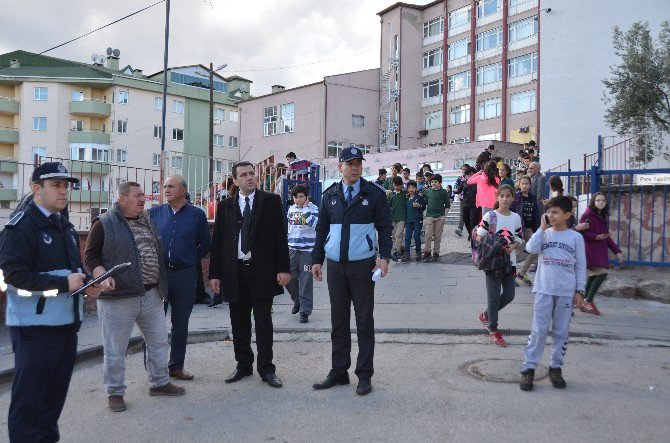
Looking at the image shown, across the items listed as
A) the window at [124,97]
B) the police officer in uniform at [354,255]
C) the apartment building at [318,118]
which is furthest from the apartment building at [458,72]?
the police officer in uniform at [354,255]

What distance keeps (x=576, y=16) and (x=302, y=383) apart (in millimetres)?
22049

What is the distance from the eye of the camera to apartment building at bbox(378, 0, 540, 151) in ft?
123

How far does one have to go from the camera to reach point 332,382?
533cm

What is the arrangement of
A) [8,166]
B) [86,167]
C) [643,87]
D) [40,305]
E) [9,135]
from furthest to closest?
[9,135]
[643,87]
[86,167]
[8,166]
[40,305]

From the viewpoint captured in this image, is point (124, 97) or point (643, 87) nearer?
point (643, 87)

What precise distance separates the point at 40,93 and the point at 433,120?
31.9 m

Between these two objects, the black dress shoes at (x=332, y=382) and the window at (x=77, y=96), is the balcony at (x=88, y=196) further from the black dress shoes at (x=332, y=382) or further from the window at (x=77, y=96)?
the window at (x=77, y=96)

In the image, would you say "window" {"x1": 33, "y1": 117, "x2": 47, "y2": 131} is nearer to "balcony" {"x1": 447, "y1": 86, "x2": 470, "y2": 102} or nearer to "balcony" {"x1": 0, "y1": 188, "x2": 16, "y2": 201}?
"balcony" {"x1": 447, "y1": 86, "x2": 470, "y2": 102}

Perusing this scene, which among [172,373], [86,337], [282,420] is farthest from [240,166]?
[86,337]

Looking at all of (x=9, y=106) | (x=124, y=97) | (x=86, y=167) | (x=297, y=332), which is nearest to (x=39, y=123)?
(x=9, y=106)

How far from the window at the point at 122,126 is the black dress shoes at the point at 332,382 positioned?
46.9 m

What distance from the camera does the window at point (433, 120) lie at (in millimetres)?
43312

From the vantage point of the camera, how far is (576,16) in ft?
74.4

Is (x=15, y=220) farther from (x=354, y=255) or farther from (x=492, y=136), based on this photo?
(x=492, y=136)
